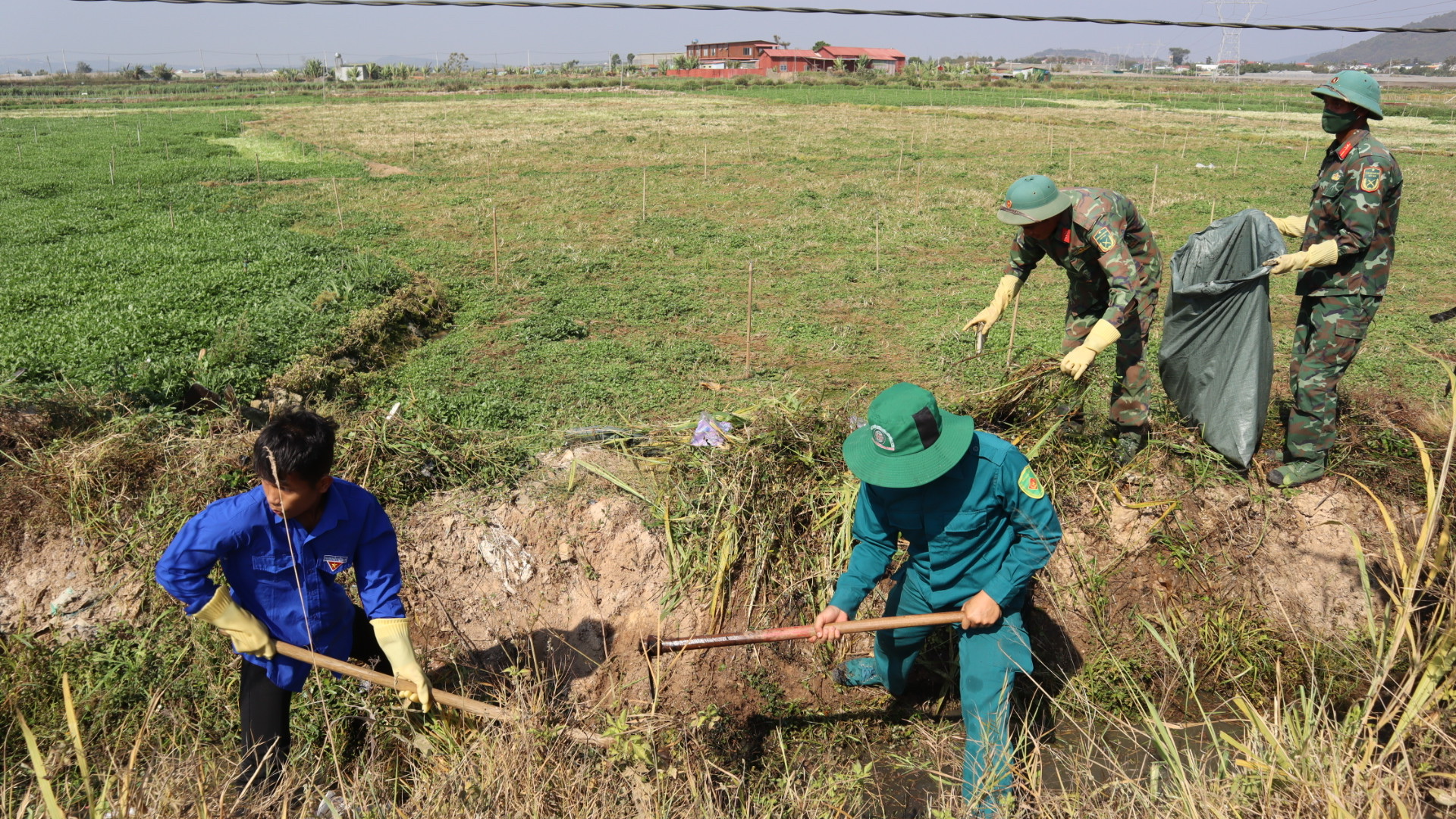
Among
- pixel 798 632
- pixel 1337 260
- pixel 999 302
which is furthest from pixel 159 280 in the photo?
pixel 1337 260

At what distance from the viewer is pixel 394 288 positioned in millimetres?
7895

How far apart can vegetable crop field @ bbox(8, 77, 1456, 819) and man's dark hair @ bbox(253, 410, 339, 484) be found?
704mm

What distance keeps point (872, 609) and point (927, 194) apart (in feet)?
35.5

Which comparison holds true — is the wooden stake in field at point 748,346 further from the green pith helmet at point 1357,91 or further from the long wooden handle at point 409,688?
the long wooden handle at point 409,688

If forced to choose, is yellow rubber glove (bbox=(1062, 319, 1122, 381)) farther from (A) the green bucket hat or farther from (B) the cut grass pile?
(B) the cut grass pile

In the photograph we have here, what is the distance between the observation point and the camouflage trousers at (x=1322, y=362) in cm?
384

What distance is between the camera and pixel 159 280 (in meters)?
7.46

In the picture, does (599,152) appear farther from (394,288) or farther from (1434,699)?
(1434,699)

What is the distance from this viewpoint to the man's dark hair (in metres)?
2.23

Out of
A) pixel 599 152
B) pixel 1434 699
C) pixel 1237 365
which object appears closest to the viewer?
pixel 1434 699

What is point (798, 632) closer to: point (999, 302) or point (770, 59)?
point (999, 302)

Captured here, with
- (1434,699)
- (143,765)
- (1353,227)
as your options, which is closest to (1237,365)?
(1353,227)

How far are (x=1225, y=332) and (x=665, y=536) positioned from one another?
2.70 m

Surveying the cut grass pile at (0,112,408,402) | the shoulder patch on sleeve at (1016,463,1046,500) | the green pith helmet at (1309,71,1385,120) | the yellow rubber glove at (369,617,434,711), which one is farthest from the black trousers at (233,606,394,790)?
the green pith helmet at (1309,71,1385,120)
